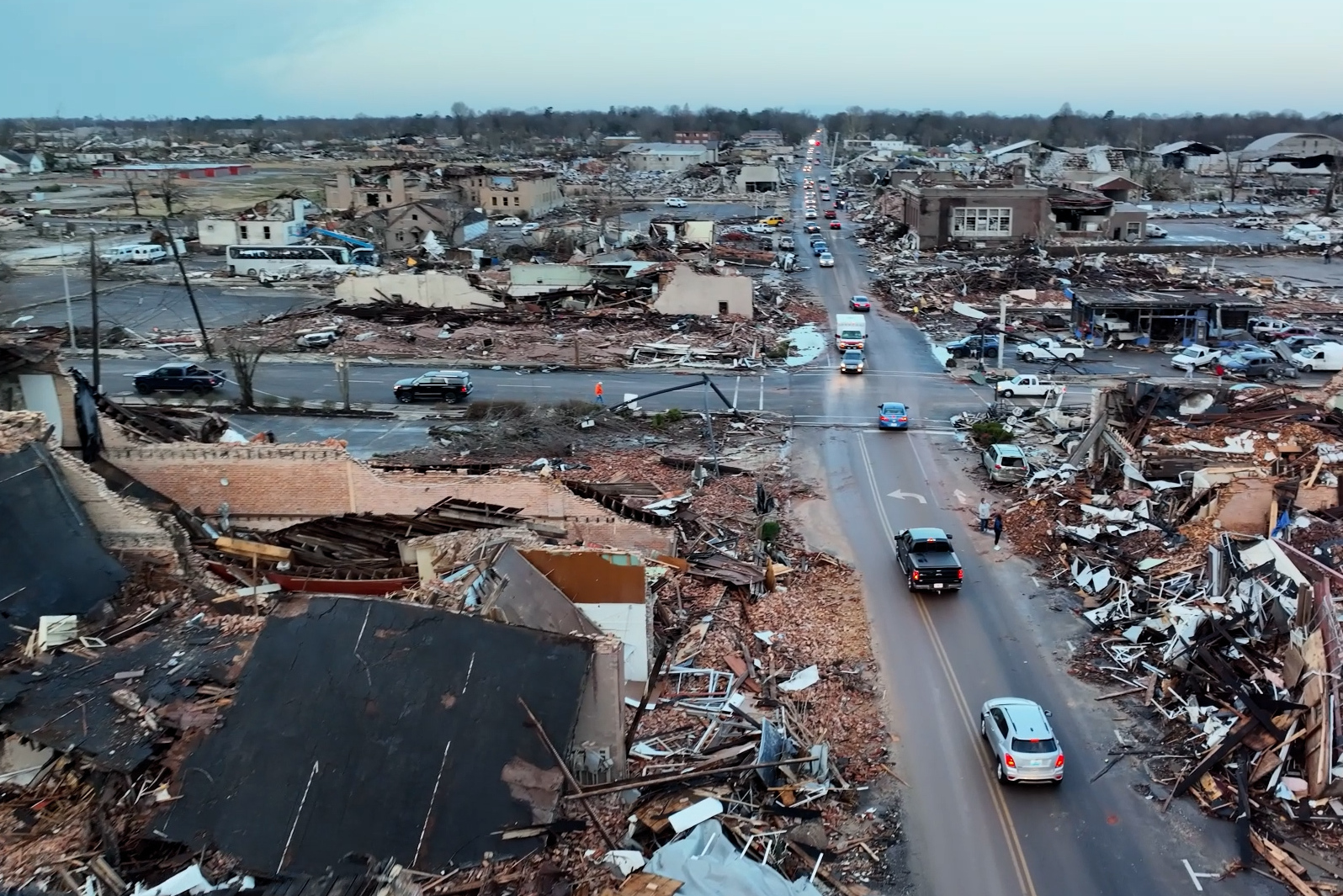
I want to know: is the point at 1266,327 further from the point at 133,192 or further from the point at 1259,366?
the point at 133,192

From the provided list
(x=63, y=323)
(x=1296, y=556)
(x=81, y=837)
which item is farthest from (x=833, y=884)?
(x=63, y=323)

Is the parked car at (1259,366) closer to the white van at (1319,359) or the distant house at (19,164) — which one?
the white van at (1319,359)

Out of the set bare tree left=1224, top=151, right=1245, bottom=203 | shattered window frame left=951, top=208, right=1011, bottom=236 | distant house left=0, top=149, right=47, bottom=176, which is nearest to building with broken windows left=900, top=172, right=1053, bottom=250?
shattered window frame left=951, top=208, right=1011, bottom=236

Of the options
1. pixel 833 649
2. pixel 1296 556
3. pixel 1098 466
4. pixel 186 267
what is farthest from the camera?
pixel 186 267

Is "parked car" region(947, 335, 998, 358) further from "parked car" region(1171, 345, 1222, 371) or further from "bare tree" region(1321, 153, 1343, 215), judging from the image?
"bare tree" region(1321, 153, 1343, 215)

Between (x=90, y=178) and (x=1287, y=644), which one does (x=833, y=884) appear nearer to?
(x=1287, y=644)

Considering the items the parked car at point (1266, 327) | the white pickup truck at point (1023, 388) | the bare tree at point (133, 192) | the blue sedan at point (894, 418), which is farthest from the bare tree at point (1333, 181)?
the bare tree at point (133, 192)
